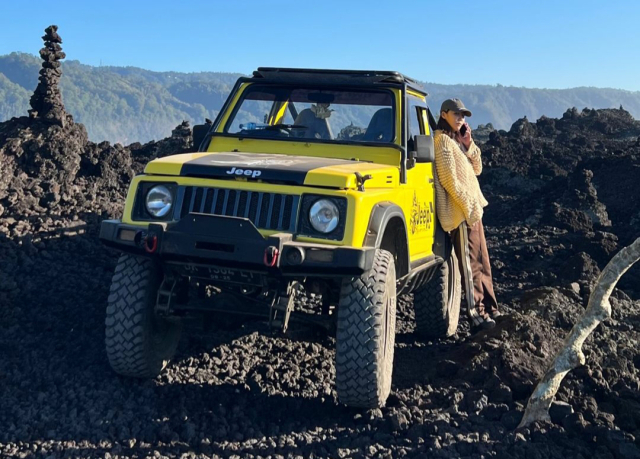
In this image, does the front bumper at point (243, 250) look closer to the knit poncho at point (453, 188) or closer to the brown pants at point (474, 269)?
the knit poncho at point (453, 188)

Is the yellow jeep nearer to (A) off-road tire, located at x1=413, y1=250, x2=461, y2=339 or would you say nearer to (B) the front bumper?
(B) the front bumper

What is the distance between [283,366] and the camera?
538 centimetres

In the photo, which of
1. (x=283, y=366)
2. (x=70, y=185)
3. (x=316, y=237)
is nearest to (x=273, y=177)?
(x=316, y=237)

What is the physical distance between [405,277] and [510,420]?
113 centimetres

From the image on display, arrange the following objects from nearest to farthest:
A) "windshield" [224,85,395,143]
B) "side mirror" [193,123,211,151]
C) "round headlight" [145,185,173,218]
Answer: "round headlight" [145,185,173,218] < "windshield" [224,85,395,143] < "side mirror" [193,123,211,151]

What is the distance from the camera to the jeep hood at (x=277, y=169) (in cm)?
429

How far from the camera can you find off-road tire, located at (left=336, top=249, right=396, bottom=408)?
13.9ft

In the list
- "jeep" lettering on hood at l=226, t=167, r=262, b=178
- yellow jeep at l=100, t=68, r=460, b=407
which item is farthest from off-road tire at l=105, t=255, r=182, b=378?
"jeep" lettering on hood at l=226, t=167, r=262, b=178

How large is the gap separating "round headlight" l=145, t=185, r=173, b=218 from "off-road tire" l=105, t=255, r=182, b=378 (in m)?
0.32

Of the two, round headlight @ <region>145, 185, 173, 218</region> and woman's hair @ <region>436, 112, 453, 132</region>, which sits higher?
woman's hair @ <region>436, 112, 453, 132</region>

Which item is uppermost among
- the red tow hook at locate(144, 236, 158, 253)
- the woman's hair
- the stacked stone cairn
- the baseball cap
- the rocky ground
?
the stacked stone cairn

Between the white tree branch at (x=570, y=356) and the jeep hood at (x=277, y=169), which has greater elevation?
the jeep hood at (x=277, y=169)

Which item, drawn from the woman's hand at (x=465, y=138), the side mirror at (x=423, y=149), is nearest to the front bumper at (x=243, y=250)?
the side mirror at (x=423, y=149)

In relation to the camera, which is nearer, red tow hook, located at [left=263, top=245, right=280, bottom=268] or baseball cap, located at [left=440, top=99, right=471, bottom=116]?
red tow hook, located at [left=263, top=245, right=280, bottom=268]
